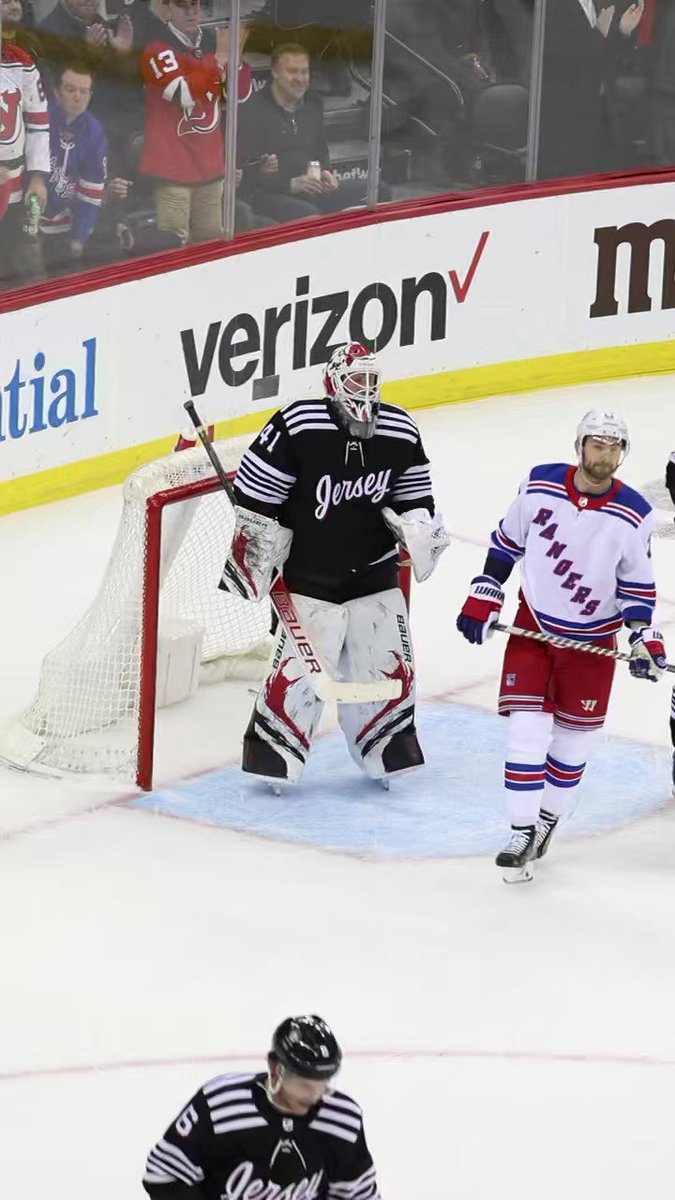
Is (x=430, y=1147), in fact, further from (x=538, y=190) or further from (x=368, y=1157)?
(x=538, y=190)

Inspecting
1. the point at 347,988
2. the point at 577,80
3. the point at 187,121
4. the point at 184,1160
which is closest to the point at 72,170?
the point at 187,121

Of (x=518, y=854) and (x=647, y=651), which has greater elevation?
(x=647, y=651)

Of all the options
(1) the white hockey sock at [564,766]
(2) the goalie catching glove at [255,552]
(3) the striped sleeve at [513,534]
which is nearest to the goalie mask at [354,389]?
(2) the goalie catching glove at [255,552]

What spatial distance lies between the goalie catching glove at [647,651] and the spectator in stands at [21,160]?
11.6 ft

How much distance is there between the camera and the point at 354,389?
556cm

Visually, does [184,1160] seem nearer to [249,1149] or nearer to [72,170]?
[249,1149]

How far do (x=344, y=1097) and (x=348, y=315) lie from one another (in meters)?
6.40

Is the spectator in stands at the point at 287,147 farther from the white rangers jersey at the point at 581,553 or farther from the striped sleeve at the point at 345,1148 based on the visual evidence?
the striped sleeve at the point at 345,1148

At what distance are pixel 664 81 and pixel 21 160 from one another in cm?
367

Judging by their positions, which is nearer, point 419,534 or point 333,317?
point 419,534

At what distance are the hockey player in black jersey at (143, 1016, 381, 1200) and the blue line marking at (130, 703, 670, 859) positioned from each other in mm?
2398

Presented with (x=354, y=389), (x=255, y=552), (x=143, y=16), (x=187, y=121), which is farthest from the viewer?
(x=187, y=121)

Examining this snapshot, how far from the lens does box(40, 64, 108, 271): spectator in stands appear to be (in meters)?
8.09

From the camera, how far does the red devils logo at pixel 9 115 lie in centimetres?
782
